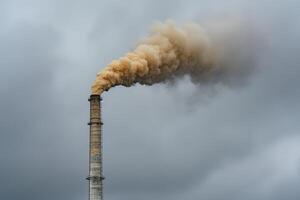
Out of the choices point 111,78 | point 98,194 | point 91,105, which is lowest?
Answer: point 98,194

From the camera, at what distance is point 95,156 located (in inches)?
1298

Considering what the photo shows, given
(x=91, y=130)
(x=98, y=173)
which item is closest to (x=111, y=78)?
(x=91, y=130)

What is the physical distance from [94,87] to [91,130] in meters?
3.94

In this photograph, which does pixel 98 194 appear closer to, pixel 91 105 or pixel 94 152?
pixel 94 152

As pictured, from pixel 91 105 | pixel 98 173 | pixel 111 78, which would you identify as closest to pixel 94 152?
pixel 98 173

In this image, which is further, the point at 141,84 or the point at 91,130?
the point at 141,84

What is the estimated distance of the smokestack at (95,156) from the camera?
32.9m

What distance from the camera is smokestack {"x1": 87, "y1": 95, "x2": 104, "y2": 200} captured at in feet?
108

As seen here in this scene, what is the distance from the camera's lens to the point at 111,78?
3378 centimetres

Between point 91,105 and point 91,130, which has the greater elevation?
point 91,105

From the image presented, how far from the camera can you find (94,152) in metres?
33.0

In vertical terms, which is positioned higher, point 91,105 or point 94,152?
point 91,105

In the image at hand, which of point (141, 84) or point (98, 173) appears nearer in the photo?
point (98, 173)

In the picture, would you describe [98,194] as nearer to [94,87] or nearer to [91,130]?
[91,130]
